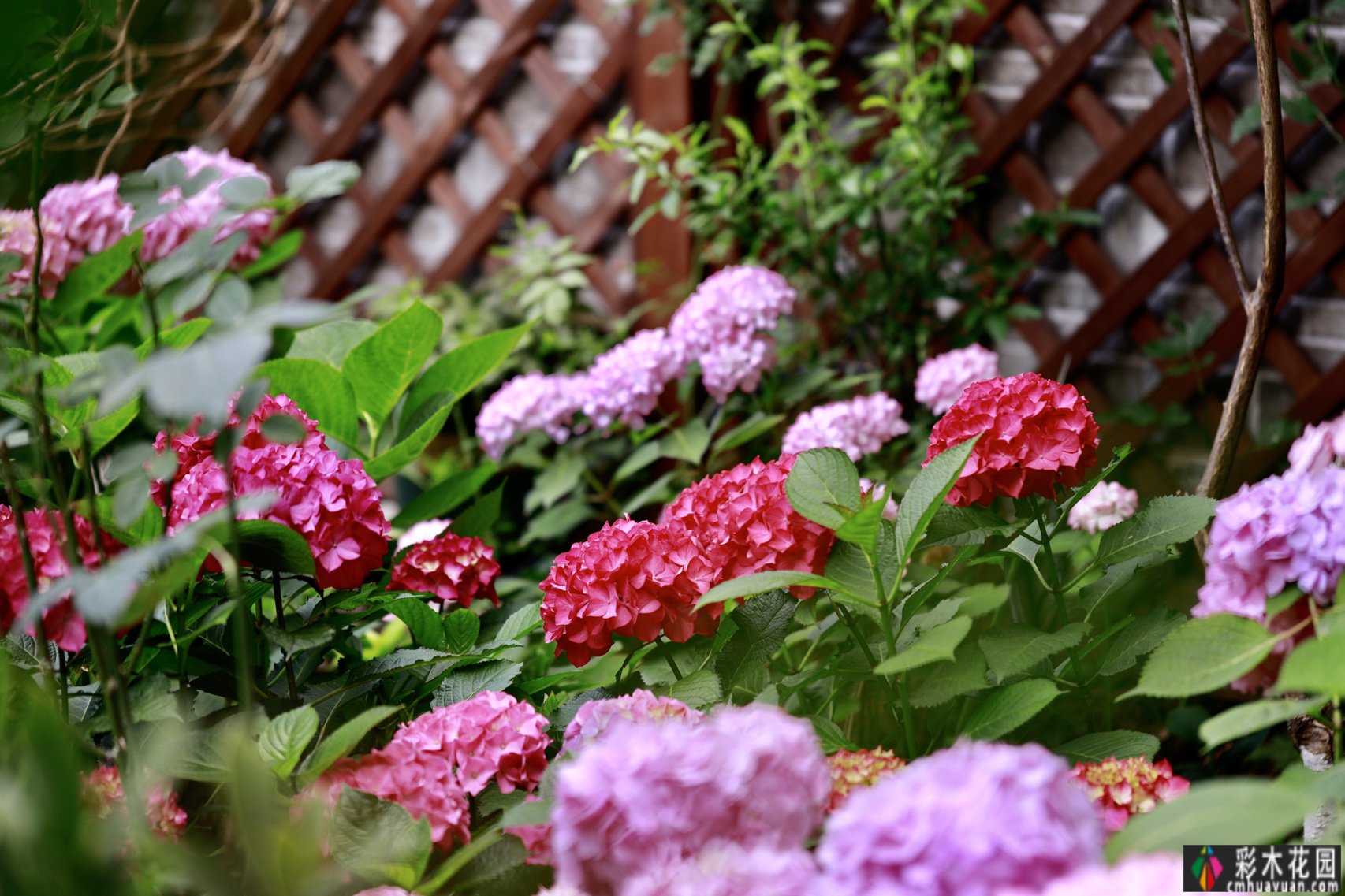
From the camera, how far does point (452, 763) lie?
61 centimetres

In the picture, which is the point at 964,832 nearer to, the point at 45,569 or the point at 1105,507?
the point at 45,569

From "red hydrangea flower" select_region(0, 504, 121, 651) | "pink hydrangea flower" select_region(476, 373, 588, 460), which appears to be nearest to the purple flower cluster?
"red hydrangea flower" select_region(0, 504, 121, 651)

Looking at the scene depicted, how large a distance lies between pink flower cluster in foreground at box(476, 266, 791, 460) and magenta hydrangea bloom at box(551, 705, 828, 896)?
34.9 inches

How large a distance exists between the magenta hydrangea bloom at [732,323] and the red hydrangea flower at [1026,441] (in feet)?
1.97

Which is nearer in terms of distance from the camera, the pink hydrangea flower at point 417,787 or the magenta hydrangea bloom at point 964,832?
the magenta hydrangea bloom at point 964,832

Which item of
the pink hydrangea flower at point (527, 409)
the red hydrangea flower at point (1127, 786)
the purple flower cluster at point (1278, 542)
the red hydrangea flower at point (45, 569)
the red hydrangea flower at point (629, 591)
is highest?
the purple flower cluster at point (1278, 542)

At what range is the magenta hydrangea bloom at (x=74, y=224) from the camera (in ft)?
4.06

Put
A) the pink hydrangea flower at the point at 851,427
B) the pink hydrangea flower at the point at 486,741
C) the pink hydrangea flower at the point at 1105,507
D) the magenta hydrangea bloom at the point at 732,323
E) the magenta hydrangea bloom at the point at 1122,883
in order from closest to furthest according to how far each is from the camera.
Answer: the magenta hydrangea bloom at the point at 1122,883 → the pink hydrangea flower at the point at 486,741 → the pink hydrangea flower at the point at 1105,507 → the pink hydrangea flower at the point at 851,427 → the magenta hydrangea bloom at the point at 732,323

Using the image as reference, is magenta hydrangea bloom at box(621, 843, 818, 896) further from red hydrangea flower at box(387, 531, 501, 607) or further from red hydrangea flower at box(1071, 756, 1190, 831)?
red hydrangea flower at box(387, 531, 501, 607)

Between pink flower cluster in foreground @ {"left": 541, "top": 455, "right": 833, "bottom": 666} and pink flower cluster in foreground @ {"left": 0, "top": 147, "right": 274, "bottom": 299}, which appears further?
pink flower cluster in foreground @ {"left": 0, "top": 147, "right": 274, "bottom": 299}

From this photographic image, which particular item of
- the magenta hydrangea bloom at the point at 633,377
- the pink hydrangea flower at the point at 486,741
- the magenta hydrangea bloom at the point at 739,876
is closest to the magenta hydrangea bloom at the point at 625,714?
the pink hydrangea flower at the point at 486,741

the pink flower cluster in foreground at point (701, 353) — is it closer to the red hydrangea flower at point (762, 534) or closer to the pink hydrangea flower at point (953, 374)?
the pink hydrangea flower at point (953, 374)

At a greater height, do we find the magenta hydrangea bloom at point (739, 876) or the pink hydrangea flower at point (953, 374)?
the magenta hydrangea bloom at point (739, 876)

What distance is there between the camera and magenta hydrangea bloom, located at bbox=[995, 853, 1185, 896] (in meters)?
0.33
